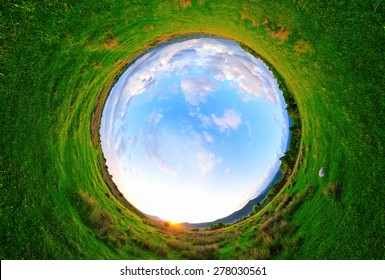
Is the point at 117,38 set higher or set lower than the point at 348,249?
higher

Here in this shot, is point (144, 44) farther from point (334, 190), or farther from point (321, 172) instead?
point (334, 190)

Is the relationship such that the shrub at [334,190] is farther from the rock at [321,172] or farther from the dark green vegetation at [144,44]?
the rock at [321,172]

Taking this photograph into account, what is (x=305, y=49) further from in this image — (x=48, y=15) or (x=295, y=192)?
(x=48, y=15)

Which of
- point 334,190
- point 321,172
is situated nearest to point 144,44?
point 321,172

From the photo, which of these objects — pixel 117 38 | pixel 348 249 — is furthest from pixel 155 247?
pixel 117 38

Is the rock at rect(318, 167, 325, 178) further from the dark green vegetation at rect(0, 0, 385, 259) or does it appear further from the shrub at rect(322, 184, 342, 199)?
the shrub at rect(322, 184, 342, 199)

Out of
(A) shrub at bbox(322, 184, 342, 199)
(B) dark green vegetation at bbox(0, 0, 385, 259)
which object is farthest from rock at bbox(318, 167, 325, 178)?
(A) shrub at bbox(322, 184, 342, 199)

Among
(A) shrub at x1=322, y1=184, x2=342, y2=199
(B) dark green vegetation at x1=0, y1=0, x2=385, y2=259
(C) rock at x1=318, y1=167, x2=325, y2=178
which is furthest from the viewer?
(C) rock at x1=318, y1=167, x2=325, y2=178

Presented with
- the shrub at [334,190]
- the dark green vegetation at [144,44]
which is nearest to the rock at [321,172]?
the dark green vegetation at [144,44]
